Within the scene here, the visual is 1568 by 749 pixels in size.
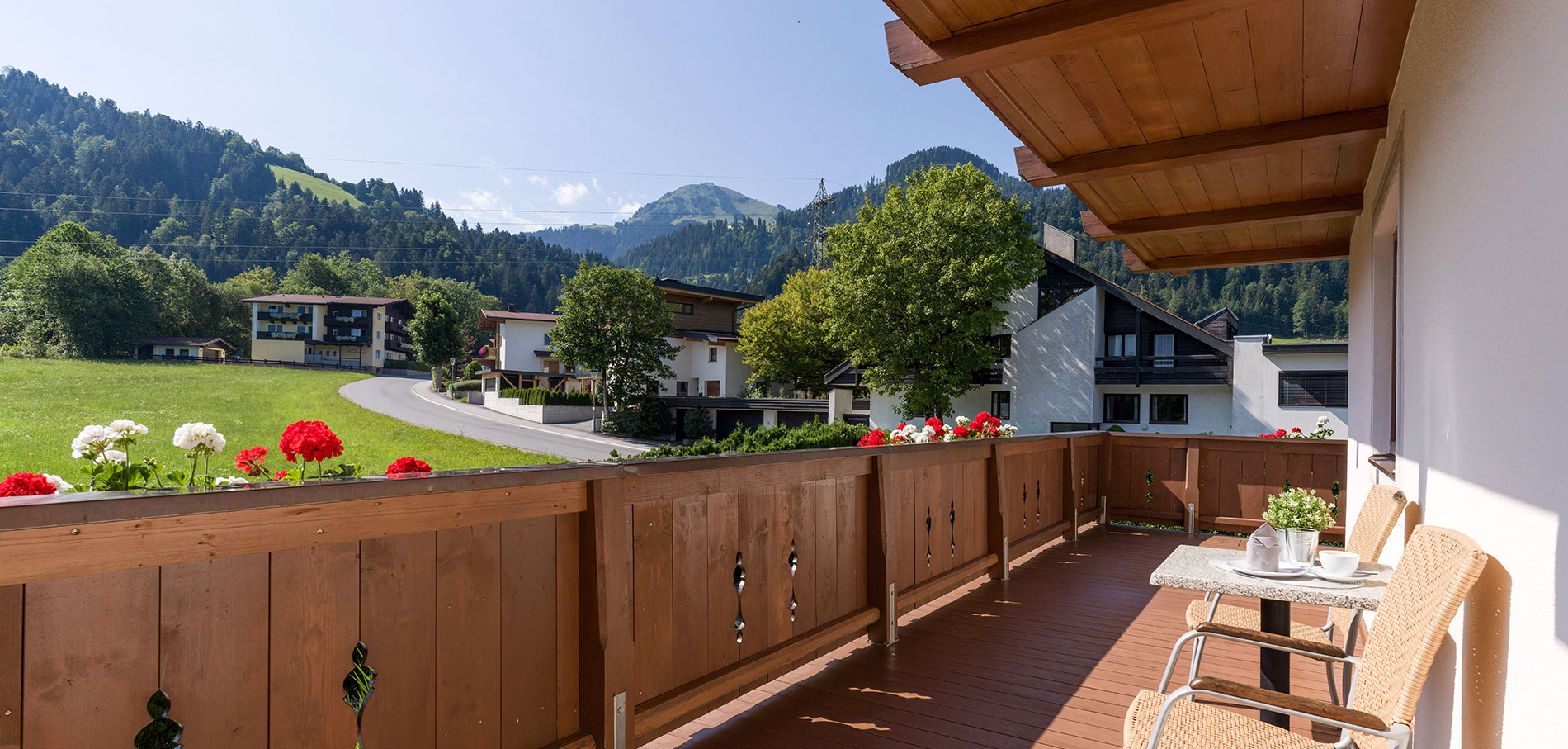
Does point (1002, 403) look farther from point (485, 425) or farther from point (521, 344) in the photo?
point (521, 344)

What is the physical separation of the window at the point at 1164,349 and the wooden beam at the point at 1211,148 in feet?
74.4

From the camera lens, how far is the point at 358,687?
170 centimetres

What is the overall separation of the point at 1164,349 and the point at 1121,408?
2405mm

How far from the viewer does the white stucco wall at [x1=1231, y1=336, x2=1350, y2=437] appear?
22.1 meters

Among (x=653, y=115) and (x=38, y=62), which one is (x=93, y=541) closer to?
(x=653, y=115)

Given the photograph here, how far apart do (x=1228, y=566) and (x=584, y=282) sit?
31.7 m

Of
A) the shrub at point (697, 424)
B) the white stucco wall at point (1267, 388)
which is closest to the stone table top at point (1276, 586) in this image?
the white stucco wall at point (1267, 388)

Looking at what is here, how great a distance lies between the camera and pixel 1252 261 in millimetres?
6434

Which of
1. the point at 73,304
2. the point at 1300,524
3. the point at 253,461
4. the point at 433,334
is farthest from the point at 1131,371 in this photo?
the point at 73,304

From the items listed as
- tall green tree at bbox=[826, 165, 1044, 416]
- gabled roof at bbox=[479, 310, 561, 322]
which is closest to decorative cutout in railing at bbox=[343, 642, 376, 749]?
tall green tree at bbox=[826, 165, 1044, 416]

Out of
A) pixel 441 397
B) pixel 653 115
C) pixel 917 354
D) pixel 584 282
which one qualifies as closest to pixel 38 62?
pixel 653 115

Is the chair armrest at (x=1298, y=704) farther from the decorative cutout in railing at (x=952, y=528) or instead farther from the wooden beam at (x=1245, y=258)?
the wooden beam at (x=1245, y=258)

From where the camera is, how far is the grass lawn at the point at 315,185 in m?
114

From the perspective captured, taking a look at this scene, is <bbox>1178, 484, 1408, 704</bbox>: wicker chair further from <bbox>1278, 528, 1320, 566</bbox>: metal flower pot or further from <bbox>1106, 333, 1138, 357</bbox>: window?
<bbox>1106, 333, 1138, 357</bbox>: window
